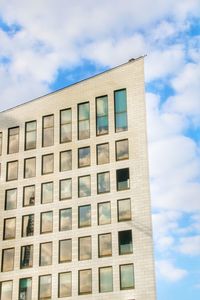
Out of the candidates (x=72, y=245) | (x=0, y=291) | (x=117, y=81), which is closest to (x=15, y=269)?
(x=0, y=291)

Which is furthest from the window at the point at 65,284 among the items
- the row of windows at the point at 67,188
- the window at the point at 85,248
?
the row of windows at the point at 67,188

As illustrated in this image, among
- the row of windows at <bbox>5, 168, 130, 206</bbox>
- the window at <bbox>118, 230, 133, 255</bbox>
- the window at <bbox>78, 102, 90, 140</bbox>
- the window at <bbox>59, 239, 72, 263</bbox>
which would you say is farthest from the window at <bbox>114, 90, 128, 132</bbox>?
the window at <bbox>59, 239, 72, 263</bbox>

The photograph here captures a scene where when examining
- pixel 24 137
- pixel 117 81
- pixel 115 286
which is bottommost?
pixel 115 286

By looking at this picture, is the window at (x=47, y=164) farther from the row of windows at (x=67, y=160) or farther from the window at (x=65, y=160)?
the window at (x=65, y=160)

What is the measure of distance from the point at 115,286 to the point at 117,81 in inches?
781

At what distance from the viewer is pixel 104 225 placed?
49.7 m

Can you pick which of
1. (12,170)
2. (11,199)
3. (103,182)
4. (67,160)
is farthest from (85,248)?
(12,170)

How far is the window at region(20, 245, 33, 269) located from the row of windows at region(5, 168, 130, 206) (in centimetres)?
436

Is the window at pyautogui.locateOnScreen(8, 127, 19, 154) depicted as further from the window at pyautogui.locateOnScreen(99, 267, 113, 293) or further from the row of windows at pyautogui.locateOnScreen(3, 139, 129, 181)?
the window at pyautogui.locateOnScreen(99, 267, 113, 293)

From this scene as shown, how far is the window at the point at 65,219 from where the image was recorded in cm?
5138

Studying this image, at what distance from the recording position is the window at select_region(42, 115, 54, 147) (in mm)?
55816

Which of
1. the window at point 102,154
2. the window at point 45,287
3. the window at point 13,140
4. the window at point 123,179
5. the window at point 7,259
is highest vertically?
the window at point 13,140

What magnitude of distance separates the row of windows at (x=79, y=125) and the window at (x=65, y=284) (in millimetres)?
13241

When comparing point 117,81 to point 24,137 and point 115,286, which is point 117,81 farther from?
point 115,286
